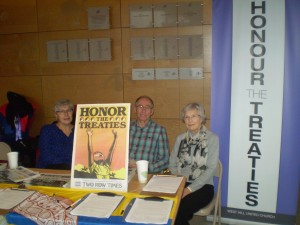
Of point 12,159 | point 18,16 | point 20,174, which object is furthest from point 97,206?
point 18,16

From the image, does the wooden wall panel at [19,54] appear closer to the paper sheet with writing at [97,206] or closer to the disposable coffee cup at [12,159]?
the disposable coffee cup at [12,159]

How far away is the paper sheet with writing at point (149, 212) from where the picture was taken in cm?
126

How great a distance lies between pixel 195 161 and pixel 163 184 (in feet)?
2.43

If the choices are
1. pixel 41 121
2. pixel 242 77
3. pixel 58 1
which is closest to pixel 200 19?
pixel 242 77

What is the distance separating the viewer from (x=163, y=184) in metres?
1.71

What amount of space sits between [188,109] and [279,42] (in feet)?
3.63

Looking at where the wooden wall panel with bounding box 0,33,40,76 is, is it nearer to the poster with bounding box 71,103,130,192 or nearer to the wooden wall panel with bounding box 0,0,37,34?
the wooden wall panel with bounding box 0,0,37,34

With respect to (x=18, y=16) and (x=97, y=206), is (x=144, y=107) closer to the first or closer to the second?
(x=97, y=206)

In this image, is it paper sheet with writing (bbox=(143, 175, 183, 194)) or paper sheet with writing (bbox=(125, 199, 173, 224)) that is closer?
paper sheet with writing (bbox=(125, 199, 173, 224))

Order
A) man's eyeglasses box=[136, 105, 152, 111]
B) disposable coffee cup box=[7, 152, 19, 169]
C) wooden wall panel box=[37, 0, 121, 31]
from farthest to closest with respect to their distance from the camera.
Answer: wooden wall panel box=[37, 0, 121, 31] → man's eyeglasses box=[136, 105, 152, 111] → disposable coffee cup box=[7, 152, 19, 169]

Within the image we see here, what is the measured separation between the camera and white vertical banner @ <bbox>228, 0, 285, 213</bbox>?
2701 millimetres

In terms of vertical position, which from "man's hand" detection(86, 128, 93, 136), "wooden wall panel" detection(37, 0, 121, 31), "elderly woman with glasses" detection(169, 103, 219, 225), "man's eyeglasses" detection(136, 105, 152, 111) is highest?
"wooden wall panel" detection(37, 0, 121, 31)

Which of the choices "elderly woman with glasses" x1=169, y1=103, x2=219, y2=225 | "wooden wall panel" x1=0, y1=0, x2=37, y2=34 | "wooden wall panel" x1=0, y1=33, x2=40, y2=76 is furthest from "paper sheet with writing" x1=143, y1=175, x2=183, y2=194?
"wooden wall panel" x1=0, y1=0, x2=37, y2=34

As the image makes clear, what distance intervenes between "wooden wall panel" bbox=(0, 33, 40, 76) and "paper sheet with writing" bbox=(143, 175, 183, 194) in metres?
2.64
